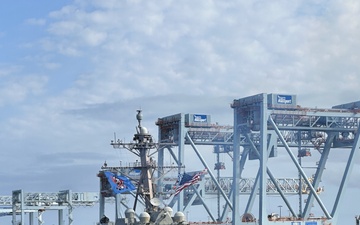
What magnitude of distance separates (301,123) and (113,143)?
4296cm

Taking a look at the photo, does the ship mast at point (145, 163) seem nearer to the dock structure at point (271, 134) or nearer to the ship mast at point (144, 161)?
the ship mast at point (144, 161)

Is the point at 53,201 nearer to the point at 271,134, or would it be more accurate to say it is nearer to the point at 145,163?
the point at 271,134

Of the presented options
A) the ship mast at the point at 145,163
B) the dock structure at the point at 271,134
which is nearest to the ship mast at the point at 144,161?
the ship mast at the point at 145,163

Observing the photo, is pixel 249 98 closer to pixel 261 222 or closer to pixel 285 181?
pixel 261 222

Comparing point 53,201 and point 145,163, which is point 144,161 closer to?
point 145,163

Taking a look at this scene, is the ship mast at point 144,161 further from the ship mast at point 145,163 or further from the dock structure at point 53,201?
the dock structure at point 53,201

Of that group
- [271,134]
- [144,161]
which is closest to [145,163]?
[144,161]

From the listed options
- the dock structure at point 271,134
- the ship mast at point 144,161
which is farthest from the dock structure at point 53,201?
the ship mast at point 144,161

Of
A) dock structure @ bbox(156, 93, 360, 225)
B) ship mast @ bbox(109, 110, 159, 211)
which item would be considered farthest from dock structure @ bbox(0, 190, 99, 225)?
ship mast @ bbox(109, 110, 159, 211)

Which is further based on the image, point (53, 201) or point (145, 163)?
point (53, 201)

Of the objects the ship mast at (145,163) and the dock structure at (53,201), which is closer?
the ship mast at (145,163)

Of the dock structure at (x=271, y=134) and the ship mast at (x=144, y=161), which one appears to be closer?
the ship mast at (x=144, y=161)

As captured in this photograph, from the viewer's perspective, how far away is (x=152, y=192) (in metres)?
42.7

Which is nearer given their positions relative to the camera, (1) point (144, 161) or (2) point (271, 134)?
(1) point (144, 161)
